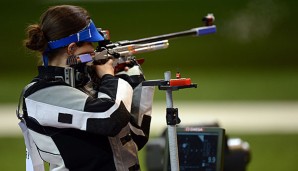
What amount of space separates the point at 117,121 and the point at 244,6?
6450 millimetres

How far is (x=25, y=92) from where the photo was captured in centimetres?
272

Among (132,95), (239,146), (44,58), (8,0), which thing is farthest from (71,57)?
(8,0)

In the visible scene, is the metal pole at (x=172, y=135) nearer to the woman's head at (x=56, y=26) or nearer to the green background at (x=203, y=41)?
the woman's head at (x=56, y=26)

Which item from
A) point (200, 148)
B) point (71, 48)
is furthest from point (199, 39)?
point (71, 48)

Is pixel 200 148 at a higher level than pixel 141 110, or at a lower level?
lower

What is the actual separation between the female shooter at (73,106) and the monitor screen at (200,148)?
32cm

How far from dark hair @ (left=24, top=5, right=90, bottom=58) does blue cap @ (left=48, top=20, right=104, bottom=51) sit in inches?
0.6

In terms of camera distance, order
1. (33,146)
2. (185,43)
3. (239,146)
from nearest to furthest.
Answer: (33,146) < (239,146) < (185,43)

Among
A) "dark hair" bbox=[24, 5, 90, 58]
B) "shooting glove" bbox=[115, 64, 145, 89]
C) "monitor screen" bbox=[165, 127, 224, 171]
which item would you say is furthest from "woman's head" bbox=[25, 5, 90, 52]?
"monitor screen" bbox=[165, 127, 224, 171]

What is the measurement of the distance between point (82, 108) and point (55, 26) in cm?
35

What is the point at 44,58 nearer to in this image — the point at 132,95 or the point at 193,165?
the point at 132,95

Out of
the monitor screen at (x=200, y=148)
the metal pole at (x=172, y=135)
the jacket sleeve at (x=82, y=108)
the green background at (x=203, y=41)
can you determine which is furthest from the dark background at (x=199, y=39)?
the metal pole at (x=172, y=135)

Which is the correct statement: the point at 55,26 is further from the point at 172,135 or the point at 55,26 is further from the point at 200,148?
the point at 200,148

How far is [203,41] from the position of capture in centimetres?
894
